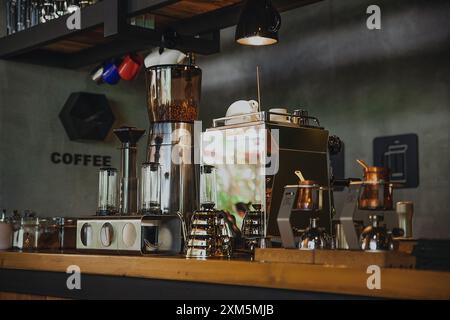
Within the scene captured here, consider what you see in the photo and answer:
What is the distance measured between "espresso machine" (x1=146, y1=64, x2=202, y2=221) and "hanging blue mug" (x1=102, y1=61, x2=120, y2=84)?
189 cm

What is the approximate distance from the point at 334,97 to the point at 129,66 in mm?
1536

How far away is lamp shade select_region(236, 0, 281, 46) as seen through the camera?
3.35m

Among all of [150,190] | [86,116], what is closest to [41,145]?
[86,116]

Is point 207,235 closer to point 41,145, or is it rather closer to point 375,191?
point 375,191

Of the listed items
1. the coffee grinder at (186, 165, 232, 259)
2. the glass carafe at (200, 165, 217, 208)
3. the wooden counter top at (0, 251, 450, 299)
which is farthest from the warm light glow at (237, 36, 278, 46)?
the wooden counter top at (0, 251, 450, 299)

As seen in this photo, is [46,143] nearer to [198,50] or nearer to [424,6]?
[198,50]

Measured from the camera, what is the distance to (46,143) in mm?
5293

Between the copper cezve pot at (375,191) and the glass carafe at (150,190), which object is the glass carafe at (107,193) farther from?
the copper cezve pot at (375,191)

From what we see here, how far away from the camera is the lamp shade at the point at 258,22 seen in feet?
11.0

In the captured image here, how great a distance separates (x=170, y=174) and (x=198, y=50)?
1.63m

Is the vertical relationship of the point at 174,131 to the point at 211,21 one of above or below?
below

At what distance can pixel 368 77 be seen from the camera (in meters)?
5.22

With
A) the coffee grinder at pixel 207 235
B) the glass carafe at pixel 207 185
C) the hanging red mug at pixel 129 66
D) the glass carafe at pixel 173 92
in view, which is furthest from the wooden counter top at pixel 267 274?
the hanging red mug at pixel 129 66

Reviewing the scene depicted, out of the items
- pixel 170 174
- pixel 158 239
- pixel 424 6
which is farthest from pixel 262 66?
pixel 158 239
